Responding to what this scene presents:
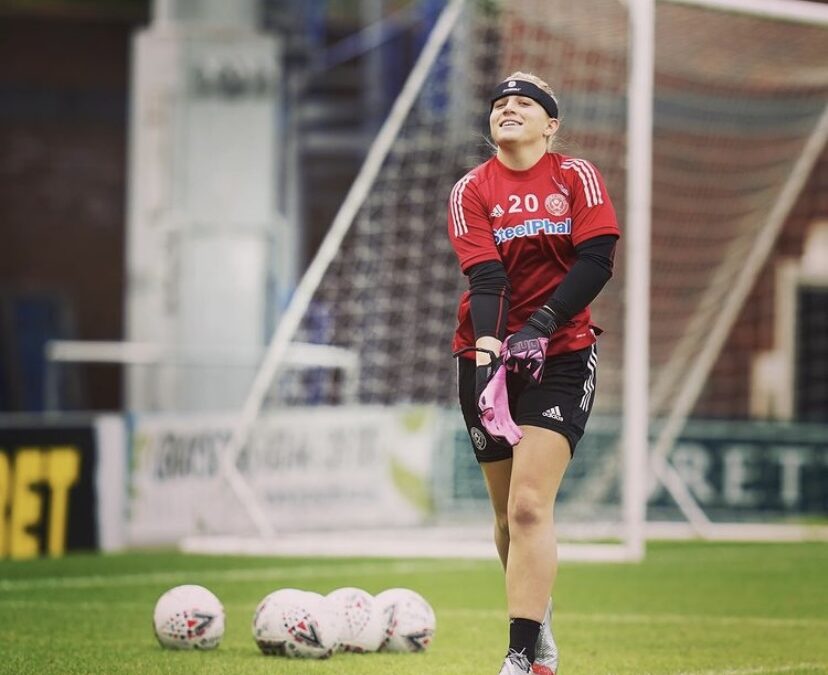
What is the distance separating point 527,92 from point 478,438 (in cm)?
122

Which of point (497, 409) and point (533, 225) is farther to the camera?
point (533, 225)

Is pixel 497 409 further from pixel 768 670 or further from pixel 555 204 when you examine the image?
pixel 768 670

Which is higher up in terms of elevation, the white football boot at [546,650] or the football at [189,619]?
the white football boot at [546,650]

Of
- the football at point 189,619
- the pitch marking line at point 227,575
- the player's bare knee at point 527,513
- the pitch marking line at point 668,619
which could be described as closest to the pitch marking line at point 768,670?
the player's bare knee at point 527,513

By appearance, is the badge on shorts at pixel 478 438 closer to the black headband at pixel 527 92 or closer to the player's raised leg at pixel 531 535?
the player's raised leg at pixel 531 535

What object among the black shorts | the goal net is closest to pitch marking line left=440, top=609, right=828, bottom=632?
the black shorts

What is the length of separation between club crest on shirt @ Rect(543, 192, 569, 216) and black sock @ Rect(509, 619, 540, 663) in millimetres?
1399

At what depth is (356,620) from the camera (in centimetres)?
763

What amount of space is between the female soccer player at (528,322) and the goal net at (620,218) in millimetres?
7245

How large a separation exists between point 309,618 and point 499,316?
175 cm

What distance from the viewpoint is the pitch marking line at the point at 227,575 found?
11266mm

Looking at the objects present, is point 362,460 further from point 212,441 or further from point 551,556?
point 551,556

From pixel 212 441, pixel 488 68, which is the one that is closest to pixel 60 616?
pixel 212 441

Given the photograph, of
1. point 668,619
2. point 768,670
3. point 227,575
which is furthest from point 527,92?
point 227,575
